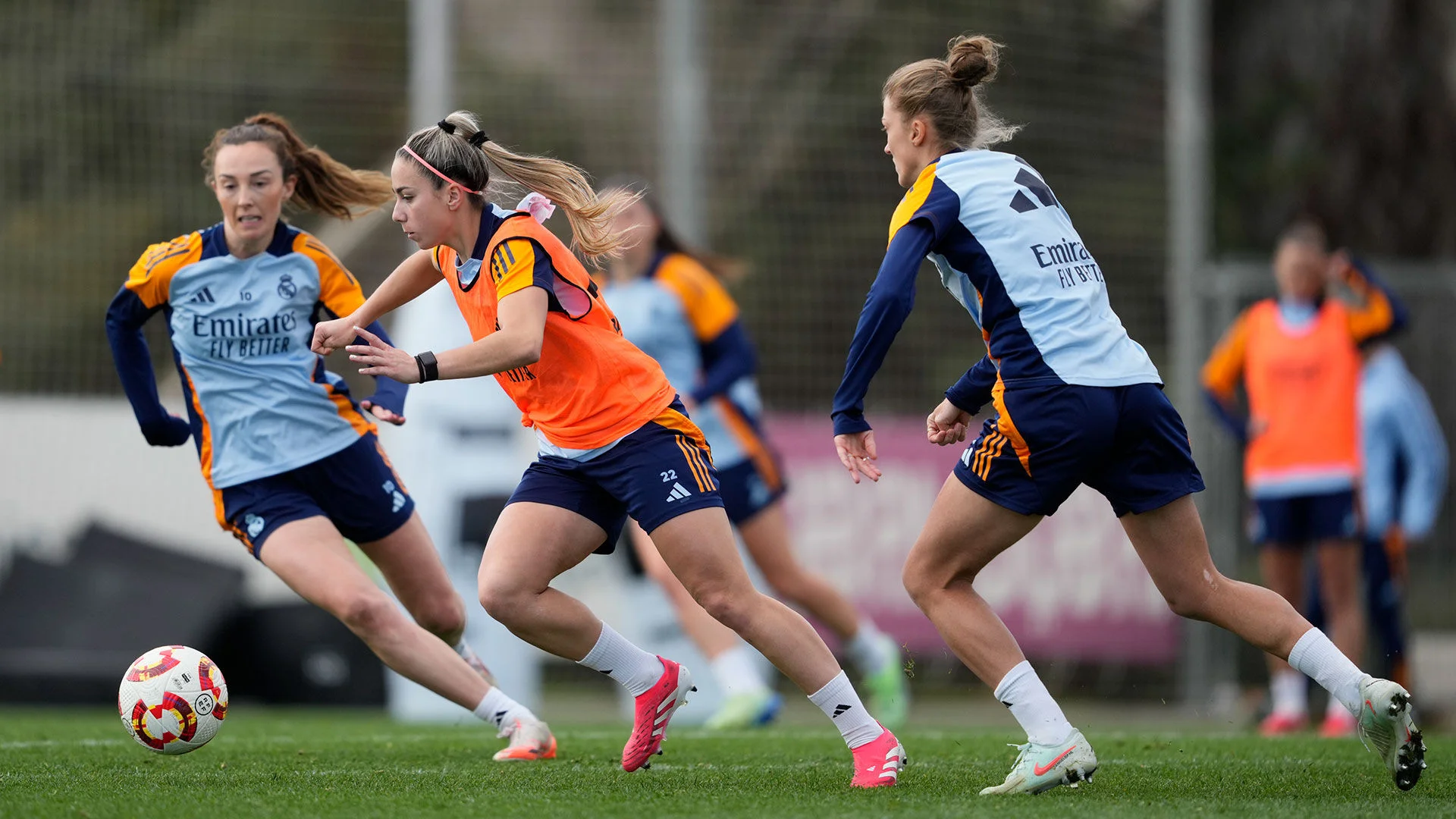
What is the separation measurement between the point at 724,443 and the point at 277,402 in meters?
2.87

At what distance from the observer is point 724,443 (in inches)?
315

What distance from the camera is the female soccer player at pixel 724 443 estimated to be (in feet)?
25.7

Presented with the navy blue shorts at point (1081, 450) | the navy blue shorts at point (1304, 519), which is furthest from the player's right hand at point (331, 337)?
the navy blue shorts at point (1304, 519)

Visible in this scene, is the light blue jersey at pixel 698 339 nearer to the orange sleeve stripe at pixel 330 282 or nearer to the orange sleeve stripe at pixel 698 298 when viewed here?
the orange sleeve stripe at pixel 698 298

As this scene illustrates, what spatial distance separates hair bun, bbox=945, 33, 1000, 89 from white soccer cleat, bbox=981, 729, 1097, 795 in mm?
1898

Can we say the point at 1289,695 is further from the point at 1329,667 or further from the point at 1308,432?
the point at 1329,667

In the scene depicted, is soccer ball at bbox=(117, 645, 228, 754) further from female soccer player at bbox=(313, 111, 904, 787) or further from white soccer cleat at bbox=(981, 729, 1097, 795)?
white soccer cleat at bbox=(981, 729, 1097, 795)

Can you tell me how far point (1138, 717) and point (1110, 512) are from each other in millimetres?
1432

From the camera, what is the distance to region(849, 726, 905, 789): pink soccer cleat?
4691mm

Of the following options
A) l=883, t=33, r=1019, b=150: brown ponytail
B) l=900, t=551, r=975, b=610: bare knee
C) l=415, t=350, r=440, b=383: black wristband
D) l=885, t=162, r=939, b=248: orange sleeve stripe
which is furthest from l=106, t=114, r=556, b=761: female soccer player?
l=883, t=33, r=1019, b=150: brown ponytail

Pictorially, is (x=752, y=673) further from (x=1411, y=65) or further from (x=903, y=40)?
(x=1411, y=65)

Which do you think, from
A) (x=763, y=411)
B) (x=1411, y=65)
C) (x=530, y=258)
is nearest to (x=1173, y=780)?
(x=530, y=258)

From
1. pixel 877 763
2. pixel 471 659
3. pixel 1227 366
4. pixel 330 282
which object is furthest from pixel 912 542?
pixel 877 763

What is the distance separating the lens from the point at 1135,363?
15.0 ft
